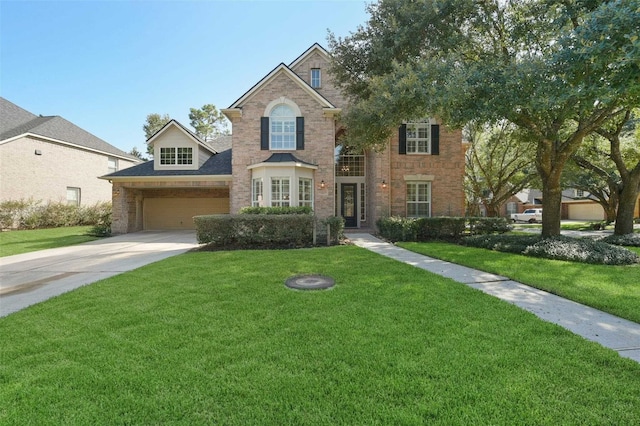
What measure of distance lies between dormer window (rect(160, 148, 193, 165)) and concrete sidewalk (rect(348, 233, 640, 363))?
14.5 m

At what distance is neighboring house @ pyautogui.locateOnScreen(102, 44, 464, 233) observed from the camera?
14609 mm

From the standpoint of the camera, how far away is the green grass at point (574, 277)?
452cm

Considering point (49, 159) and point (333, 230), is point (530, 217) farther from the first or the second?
point (49, 159)

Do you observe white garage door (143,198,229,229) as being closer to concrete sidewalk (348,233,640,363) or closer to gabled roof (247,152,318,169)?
gabled roof (247,152,318,169)

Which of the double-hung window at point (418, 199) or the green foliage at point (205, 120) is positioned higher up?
the green foliage at point (205, 120)

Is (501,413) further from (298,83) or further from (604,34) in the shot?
(298,83)

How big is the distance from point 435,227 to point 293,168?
6955 millimetres

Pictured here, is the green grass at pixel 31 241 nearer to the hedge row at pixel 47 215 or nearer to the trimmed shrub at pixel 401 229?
the hedge row at pixel 47 215

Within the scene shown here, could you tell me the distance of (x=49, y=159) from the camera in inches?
775

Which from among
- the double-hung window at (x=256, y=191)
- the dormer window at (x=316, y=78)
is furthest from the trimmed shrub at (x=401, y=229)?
the dormer window at (x=316, y=78)

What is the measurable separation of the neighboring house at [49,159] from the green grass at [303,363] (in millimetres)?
19703

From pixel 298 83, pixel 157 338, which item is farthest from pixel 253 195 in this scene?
pixel 157 338

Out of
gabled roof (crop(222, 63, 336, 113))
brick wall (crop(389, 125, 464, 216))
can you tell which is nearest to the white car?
brick wall (crop(389, 125, 464, 216))

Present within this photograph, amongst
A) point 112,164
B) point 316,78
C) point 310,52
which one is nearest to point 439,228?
point 316,78
